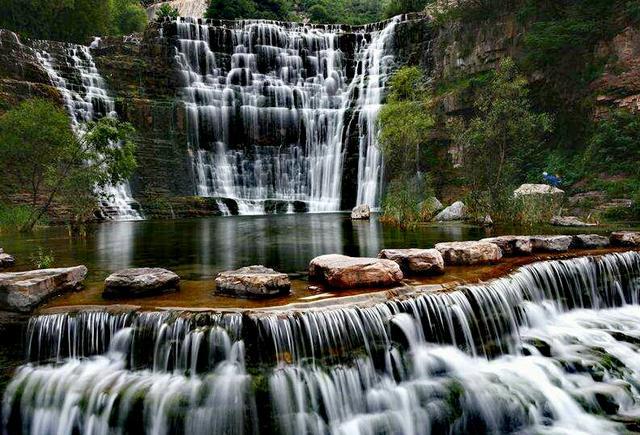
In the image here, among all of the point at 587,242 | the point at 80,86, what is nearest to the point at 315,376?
the point at 587,242

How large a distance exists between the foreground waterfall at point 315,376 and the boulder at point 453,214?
591 inches

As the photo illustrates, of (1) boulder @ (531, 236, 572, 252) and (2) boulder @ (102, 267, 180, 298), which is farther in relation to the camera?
(1) boulder @ (531, 236, 572, 252)

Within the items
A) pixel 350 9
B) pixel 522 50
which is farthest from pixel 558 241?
pixel 350 9

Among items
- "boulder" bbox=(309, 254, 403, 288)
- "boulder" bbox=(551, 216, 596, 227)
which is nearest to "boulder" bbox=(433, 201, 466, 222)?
"boulder" bbox=(551, 216, 596, 227)

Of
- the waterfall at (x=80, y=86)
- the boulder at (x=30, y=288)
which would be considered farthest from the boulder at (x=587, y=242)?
the waterfall at (x=80, y=86)

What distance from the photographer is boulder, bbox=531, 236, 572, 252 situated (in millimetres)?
10203

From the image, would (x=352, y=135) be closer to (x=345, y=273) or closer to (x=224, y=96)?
(x=224, y=96)

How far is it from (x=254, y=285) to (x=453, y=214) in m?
17.3

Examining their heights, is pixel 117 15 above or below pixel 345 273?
above

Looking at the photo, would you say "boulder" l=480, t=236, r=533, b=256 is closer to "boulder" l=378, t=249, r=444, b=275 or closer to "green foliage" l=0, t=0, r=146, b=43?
"boulder" l=378, t=249, r=444, b=275

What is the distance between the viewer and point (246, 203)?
1359 inches

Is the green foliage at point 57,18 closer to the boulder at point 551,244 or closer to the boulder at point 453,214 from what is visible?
the boulder at point 453,214

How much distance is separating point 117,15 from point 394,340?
2715 inches

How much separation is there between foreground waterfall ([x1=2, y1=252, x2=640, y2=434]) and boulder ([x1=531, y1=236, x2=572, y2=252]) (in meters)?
3.63
